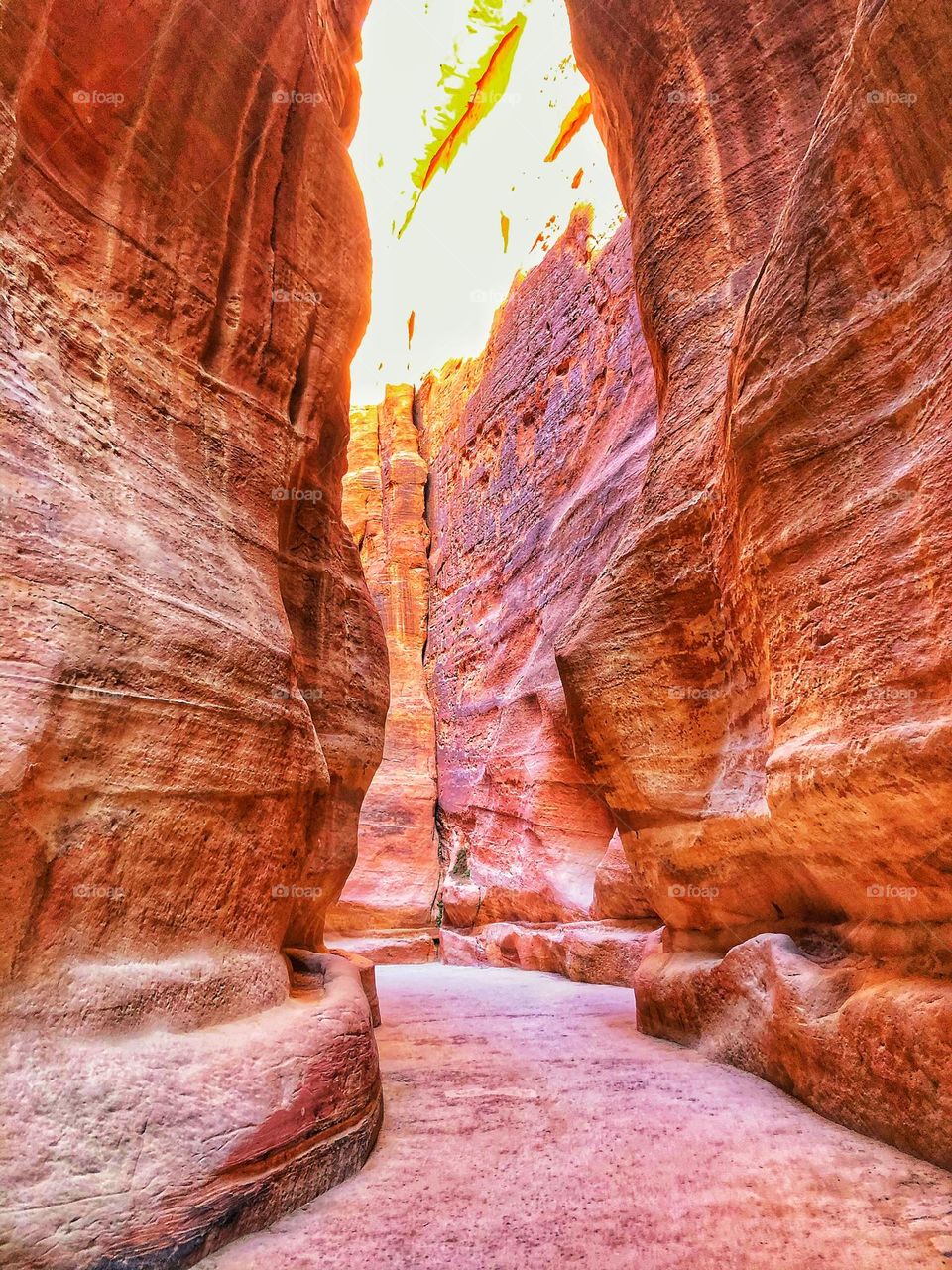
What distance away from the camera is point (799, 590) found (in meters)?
4.07

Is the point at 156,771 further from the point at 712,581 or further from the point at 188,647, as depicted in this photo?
the point at 712,581

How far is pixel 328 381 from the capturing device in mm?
6035

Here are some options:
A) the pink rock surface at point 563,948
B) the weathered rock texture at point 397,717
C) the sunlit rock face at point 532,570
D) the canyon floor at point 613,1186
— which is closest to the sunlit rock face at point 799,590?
the canyon floor at point 613,1186

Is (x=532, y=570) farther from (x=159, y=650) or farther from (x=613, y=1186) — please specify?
(x=613, y=1186)

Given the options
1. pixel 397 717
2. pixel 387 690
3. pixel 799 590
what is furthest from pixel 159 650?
pixel 397 717

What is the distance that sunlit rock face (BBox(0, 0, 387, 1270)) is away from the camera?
8.36ft

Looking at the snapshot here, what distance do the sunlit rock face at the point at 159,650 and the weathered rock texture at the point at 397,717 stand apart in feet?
39.2

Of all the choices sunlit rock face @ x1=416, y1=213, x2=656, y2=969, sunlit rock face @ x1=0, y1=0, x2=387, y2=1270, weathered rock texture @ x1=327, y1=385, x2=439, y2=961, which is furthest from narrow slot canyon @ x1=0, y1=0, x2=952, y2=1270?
weathered rock texture @ x1=327, y1=385, x2=439, y2=961

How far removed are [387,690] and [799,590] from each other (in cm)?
468

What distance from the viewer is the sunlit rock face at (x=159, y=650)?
2.55 m

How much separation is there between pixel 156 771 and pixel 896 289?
172 inches

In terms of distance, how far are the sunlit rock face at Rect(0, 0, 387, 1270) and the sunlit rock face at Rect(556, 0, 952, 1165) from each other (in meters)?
2.58

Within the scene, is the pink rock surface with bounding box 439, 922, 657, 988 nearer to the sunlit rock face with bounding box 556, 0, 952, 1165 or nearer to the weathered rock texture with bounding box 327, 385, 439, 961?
the weathered rock texture with bounding box 327, 385, 439, 961

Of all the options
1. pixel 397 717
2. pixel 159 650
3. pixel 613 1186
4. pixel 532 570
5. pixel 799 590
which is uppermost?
pixel 532 570
